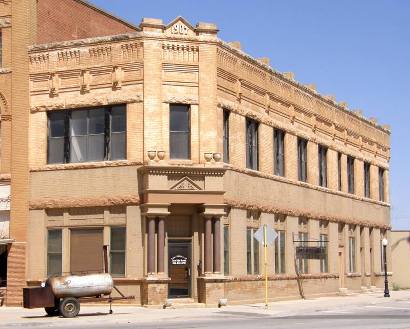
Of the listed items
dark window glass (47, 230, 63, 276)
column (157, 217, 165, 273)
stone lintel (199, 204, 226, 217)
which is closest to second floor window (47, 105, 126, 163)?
dark window glass (47, 230, 63, 276)

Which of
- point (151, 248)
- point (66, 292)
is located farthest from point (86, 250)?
point (66, 292)

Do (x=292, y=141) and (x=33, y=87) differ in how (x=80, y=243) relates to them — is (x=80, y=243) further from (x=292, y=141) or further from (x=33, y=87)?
(x=292, y=141)

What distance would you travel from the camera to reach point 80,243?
34.0 m

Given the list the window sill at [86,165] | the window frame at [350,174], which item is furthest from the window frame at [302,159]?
the window sill at [86,165]

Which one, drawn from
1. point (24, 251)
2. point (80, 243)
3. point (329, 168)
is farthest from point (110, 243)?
point (329, 168)

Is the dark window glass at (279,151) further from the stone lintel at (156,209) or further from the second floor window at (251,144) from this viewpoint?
the stone lintel at (156,209)

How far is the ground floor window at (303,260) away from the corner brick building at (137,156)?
336 cm

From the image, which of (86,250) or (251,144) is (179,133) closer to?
(251,144)

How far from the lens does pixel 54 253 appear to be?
34.3 m

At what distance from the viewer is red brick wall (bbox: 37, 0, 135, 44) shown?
36.3 meters

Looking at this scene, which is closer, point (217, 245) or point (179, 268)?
point (217, 245)

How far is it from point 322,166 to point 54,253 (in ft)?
57.8

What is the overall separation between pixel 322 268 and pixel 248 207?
Answer: 31.0 feet

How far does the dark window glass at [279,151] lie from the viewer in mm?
40094
